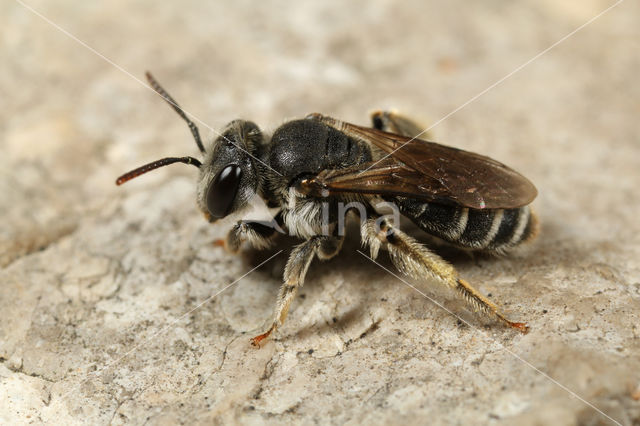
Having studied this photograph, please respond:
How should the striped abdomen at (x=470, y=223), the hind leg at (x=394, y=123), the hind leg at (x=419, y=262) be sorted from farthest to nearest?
the hind leg at (x=394, y=123) → the striped abdomen at (x=470, y=223) → the hind leg at (x=419, y=262)

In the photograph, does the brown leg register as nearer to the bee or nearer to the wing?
the bee

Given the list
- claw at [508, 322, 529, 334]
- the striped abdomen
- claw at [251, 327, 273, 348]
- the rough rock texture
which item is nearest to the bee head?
the rough rock texture

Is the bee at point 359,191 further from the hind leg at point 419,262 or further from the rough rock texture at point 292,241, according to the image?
the rough rock texture at point 292,241

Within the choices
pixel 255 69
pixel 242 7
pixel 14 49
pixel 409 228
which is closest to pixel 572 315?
pixel 409 228

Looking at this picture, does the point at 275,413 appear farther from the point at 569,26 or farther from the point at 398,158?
the point at 569,26

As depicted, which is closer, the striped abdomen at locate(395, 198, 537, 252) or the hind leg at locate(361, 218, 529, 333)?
the hind leg at locate(361, 218, 529, 333)

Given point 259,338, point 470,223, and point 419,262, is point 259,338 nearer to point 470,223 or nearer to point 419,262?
point 419,262

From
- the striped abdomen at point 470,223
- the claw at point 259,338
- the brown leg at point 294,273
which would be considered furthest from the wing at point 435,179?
the claw at point 259,338
